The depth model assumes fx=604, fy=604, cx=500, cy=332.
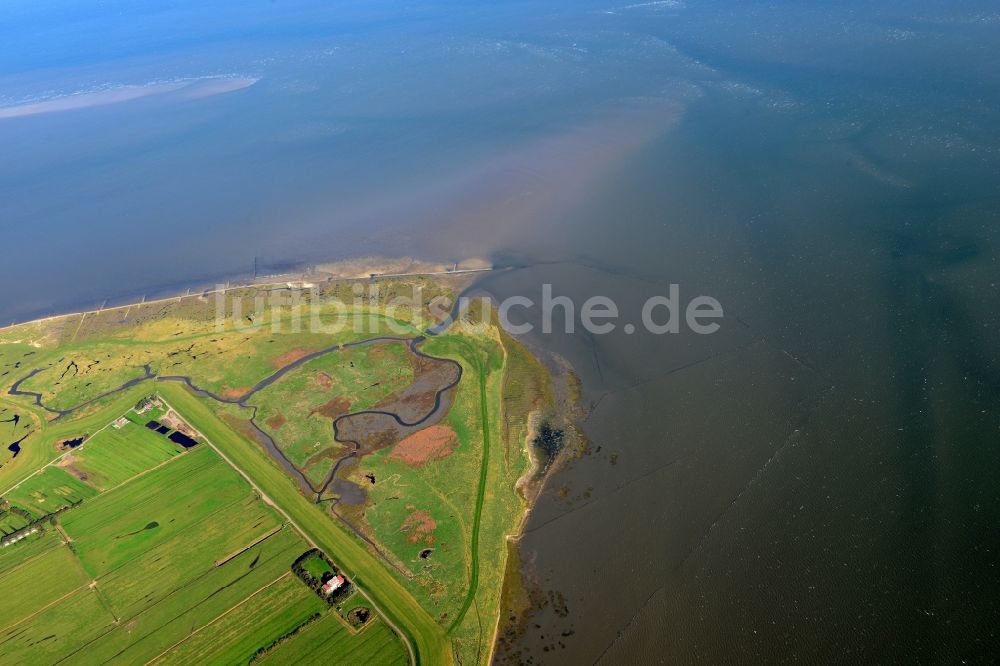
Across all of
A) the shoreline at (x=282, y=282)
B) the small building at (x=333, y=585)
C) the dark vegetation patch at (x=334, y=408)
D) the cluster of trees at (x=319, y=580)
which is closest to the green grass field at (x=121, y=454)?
the dark vegetation patch at (x=334, y=408)

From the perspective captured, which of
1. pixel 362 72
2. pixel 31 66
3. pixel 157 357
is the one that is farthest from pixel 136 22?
pixel 157 357

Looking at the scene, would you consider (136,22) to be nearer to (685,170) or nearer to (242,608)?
(685,170)

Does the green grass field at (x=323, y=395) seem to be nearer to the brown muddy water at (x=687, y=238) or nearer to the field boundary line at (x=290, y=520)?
the field boundary line at (x=290, y=520)

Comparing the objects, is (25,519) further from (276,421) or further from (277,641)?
(277,641)

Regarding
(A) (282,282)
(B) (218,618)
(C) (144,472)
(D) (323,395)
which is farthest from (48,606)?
(A) (282,282)

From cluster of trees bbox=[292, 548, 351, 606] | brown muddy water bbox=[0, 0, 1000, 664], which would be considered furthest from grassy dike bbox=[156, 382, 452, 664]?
brown muddy water bbox=[0, 0, 1000, 664]
